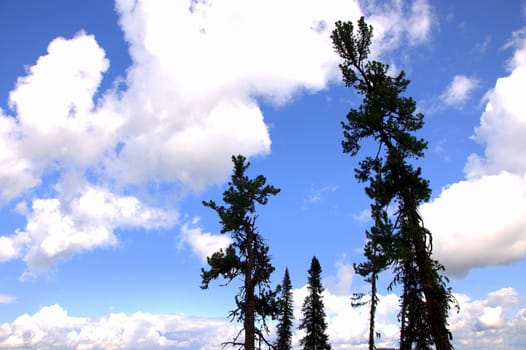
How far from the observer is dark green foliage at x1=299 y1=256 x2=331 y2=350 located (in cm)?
4125

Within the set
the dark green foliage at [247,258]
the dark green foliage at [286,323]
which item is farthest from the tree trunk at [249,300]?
the dark green foliage at [286,323]

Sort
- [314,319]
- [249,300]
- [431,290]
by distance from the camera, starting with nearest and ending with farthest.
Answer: [431,290] → [249,300] → [314,319]

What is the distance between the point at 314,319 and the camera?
42.2 metres

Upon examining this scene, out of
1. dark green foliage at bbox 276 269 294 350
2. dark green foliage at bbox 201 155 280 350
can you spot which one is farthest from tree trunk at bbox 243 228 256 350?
dark green foliage at bbox 276 269 294 350

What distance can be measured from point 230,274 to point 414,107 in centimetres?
1317

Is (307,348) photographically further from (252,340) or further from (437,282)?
(437,282)

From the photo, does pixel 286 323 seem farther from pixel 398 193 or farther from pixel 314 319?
pixel 398 193

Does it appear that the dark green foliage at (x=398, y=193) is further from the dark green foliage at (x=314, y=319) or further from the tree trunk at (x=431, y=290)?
the dark green foliage at (x=314, y=319)

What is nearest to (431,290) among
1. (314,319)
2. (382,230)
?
(382,230)

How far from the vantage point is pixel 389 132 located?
17766mm

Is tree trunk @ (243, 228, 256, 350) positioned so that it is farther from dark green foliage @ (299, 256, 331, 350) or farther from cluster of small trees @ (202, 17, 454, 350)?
dark green foliage @ (299, 256, 331, 350)

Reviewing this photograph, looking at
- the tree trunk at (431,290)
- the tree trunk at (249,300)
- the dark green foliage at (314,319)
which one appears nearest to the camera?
the tree trunk at (431,290)

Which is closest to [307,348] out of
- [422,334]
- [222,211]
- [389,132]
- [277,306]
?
[277,306]

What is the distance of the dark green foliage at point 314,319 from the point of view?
135 ft
